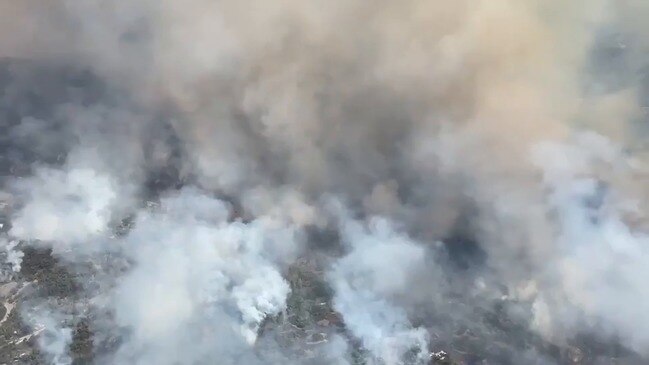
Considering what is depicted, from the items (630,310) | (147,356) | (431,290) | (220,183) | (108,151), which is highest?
(108,151)

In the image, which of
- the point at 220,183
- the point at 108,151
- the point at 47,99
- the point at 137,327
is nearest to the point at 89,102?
the point at 47,99

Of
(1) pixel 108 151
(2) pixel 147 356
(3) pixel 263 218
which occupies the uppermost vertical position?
(1) pixel 108 151

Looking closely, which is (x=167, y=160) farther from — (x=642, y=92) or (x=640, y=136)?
(x=642, y=92)

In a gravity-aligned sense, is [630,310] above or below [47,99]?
below

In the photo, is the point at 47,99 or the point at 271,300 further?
the point at 47,99

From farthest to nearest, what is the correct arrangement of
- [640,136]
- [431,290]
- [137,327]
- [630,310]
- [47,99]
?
[47,99], [640,136], [431,290], [137,327], [630,310]

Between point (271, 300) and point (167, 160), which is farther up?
point (167, 160)

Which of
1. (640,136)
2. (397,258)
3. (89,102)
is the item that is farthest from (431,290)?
(89,102)

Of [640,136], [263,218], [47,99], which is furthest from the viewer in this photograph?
[47,99]

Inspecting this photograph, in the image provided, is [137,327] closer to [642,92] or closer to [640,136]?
[640,136]
